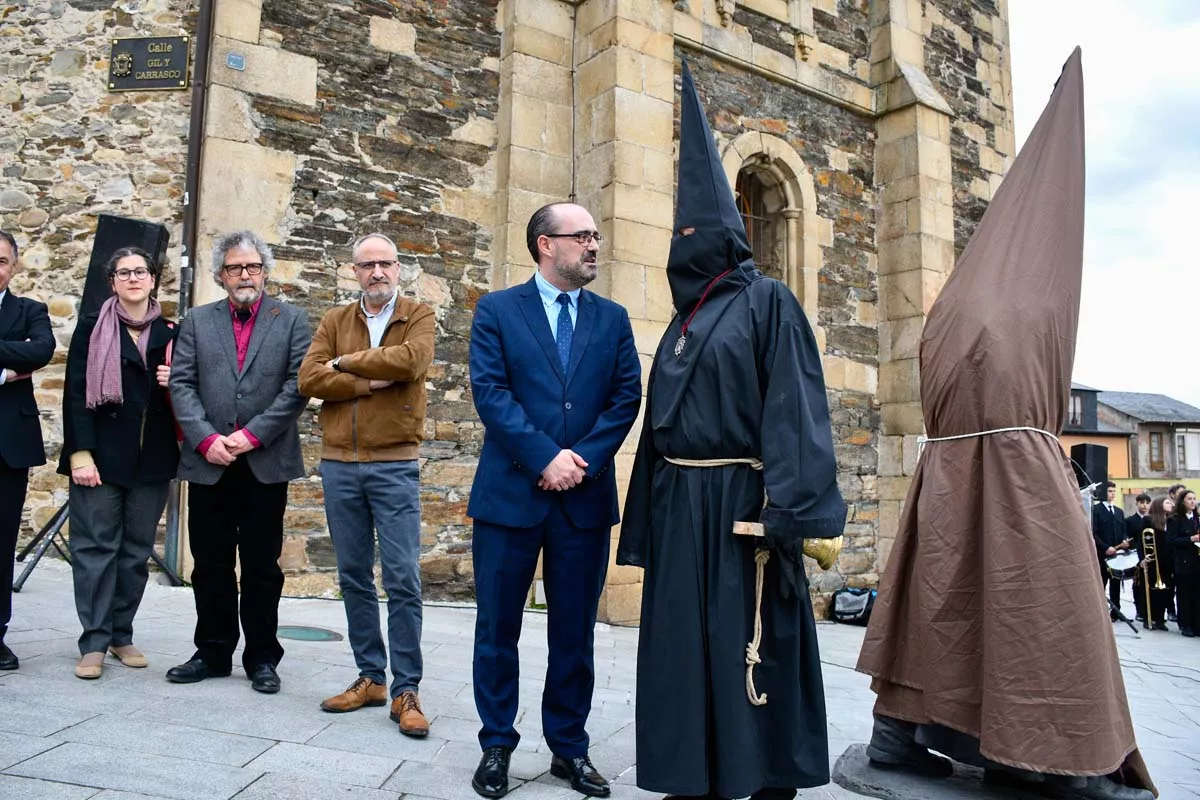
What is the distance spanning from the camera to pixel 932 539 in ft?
10.7

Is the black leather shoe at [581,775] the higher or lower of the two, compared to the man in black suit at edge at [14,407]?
lower

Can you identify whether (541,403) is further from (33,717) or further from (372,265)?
(33,717)

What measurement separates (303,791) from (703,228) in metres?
2.08

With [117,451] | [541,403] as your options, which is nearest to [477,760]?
[541,403]

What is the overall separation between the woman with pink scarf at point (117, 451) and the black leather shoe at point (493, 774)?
74.8 inches

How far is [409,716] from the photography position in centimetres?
334

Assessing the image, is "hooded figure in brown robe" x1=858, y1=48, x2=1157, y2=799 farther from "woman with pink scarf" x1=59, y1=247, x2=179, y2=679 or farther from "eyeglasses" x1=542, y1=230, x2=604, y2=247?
"woman with pink scarf" x1=59, y1=247, x2=179, y2=679

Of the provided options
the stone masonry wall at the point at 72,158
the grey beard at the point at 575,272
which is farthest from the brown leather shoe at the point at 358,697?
the stone masonry wall at the point at 72,158

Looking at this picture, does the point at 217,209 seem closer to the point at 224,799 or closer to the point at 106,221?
the point at 106,221

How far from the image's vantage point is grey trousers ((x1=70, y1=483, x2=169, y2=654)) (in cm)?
388

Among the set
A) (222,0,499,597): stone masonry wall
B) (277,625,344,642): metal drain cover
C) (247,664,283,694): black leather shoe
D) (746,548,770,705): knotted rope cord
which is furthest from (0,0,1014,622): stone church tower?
(746,548,770,705): knotted rope cord

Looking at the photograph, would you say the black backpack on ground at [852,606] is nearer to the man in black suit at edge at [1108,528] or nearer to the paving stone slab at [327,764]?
the man in black suit at edge at [1108,528]

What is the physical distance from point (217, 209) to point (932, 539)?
5.10 metres

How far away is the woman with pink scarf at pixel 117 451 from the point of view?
153 inches
